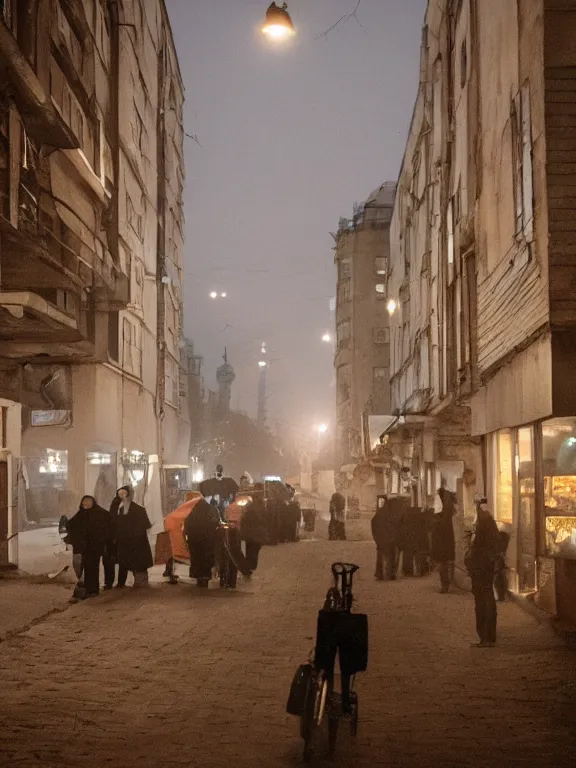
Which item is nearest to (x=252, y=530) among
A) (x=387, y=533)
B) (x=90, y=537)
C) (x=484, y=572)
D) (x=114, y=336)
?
(x=387, y=533)

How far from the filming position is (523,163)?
1189cm

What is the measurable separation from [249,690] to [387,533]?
9.03m

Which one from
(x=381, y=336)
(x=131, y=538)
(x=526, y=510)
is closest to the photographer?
(x=526, y=510)

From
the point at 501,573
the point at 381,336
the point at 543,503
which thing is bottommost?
the point at 501,573

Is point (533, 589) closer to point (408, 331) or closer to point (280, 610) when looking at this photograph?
point (280, 610)

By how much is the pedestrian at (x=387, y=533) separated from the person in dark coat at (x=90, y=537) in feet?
17.2

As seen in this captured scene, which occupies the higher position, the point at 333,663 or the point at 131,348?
the point at 131,348

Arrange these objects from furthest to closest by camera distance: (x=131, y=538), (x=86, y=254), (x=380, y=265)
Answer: (x=380, y=265) → (x=86, y=254) → (x=131, y=538)

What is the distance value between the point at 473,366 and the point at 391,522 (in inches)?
159

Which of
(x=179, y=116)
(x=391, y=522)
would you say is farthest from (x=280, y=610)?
(x=179, y=116)

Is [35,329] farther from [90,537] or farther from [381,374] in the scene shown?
[381,374]

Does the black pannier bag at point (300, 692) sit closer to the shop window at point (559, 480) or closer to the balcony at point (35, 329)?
the shop window at point (559, 480)

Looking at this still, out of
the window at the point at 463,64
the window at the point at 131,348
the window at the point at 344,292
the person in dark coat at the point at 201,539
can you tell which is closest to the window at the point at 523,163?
the window at the point at 463,64

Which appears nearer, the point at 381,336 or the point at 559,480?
the point at 559,480
